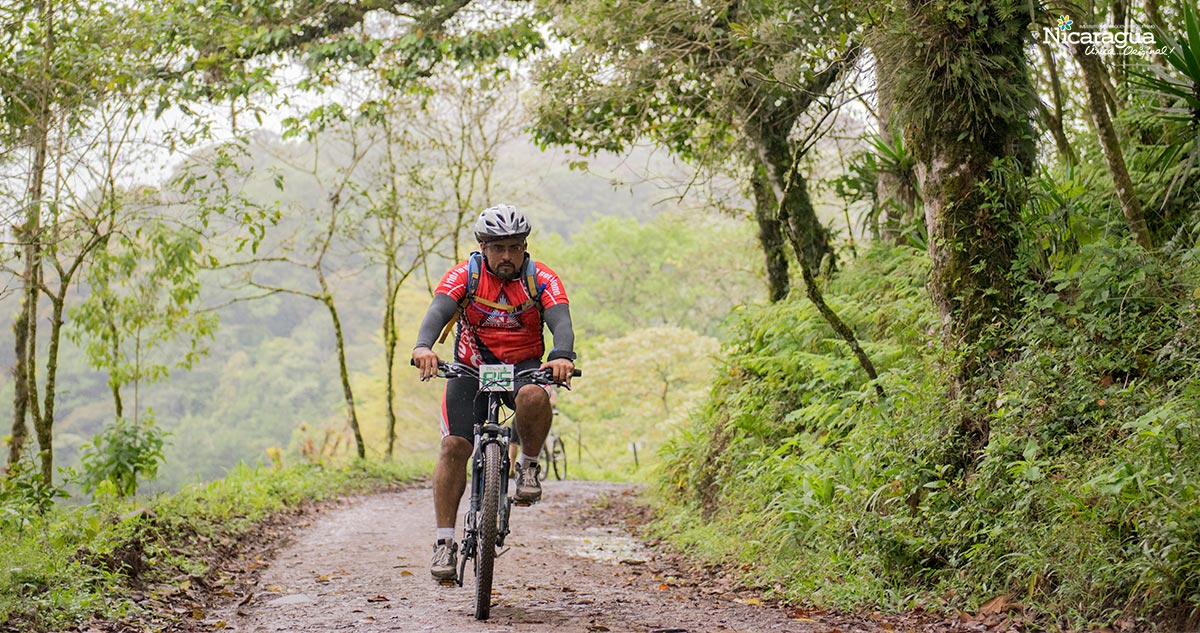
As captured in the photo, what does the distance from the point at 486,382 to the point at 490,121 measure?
16692 mm

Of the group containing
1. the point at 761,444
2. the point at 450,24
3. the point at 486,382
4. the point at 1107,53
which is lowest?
the point at 761,444

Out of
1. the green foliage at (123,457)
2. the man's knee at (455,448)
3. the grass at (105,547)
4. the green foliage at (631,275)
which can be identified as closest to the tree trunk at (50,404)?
the green foliage at (123,457)

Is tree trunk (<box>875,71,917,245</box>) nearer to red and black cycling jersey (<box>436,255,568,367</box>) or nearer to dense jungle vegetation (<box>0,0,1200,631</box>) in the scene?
dense jungle vegetation (<box>0,0,1200,631</box>)

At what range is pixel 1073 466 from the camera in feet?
15.2

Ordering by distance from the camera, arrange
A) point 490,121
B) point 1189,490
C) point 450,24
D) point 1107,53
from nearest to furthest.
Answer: point 1189,490
point 1107,53
point 450,24
point 490,121

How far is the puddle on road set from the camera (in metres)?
8.26

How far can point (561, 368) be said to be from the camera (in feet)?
17.1

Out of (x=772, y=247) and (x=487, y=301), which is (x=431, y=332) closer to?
(x=487, y=301)

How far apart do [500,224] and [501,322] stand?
56 centimetres

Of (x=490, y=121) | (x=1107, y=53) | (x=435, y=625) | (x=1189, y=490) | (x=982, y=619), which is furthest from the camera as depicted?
(x=490, y=121)

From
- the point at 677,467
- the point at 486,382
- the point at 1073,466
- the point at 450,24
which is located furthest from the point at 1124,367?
the point at 450,24

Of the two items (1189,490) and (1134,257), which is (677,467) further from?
(1189,490)

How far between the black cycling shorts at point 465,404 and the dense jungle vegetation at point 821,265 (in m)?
2.01

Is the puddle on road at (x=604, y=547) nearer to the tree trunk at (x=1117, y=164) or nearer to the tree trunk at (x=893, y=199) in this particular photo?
the tree trunk at (x=893, y=199)
